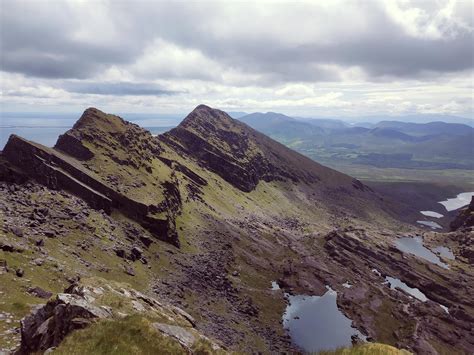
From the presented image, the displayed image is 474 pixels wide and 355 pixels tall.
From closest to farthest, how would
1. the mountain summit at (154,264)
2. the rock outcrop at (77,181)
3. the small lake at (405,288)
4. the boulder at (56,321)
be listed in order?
the boulder at (56,321) → the mountain summit at (154,264) → the rock outcrop at (77,181) → the small lake at (405,288)

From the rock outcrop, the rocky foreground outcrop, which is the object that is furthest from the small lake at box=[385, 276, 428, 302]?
the rocky foreground outcrop

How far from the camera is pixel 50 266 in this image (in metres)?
83.4

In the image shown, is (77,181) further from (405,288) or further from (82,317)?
(405,288)

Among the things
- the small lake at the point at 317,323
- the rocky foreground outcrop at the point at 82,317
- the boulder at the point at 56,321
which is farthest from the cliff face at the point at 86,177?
the boulder at the point at 56,321

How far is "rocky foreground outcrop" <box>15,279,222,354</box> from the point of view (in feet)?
116

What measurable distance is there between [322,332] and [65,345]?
404ft

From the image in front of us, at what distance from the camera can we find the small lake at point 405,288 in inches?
6975

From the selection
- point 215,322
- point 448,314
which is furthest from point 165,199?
point 448,314

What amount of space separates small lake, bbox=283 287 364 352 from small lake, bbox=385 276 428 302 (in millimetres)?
39781

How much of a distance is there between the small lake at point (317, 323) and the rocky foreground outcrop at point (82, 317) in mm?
95556

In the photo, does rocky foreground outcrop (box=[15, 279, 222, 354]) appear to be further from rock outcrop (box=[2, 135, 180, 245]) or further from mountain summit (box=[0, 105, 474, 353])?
rock outcrop (box=[2, 135, 180, 245])

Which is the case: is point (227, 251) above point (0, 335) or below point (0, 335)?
below

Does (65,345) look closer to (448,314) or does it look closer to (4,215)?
(4,215)

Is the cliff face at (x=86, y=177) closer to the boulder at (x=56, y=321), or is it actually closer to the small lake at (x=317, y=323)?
the small lake at (x=317, y=323)
